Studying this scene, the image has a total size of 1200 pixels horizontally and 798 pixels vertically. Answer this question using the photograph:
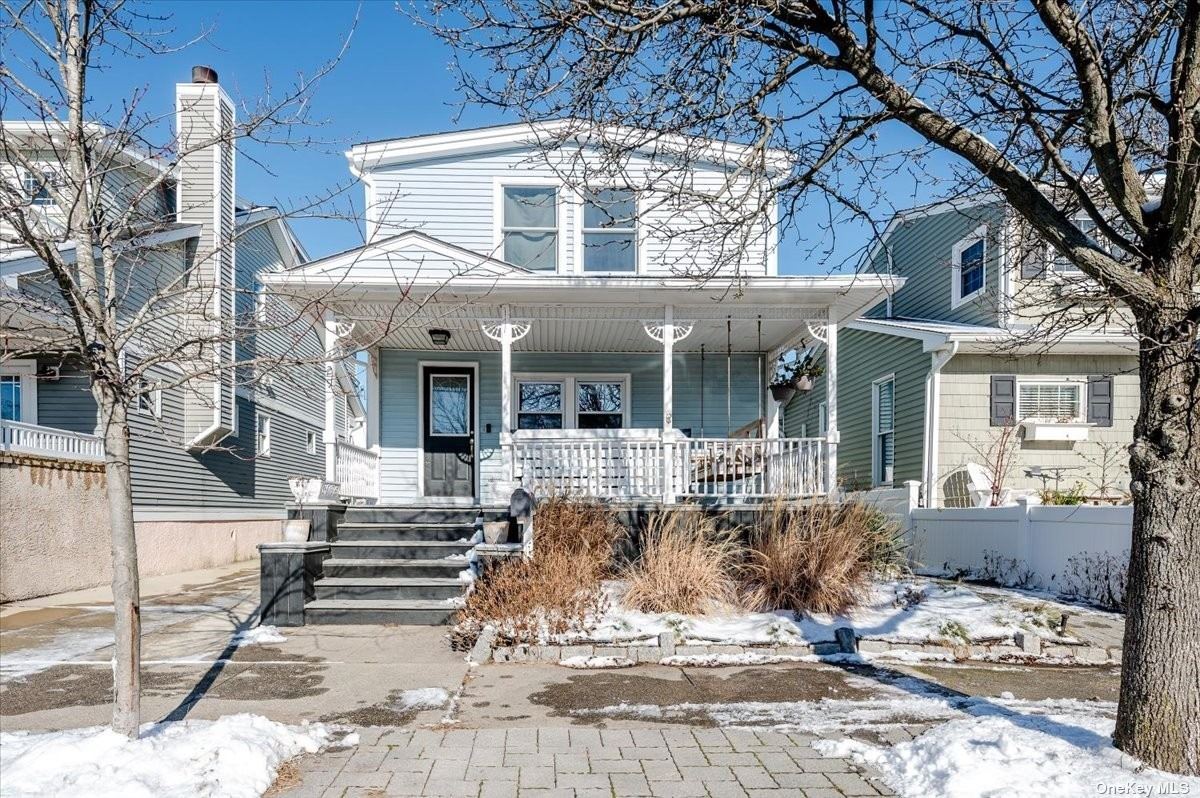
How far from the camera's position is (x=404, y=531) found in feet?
27.9

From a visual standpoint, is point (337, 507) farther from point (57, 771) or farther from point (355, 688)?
point (57, 771)

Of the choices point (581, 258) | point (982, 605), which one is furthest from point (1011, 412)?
point (581, 258)

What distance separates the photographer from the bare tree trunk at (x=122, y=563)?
132 inches

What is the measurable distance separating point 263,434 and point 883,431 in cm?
1233

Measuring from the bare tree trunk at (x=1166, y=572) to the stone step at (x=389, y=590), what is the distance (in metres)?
5.41

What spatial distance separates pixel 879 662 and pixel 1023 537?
14.6 ft

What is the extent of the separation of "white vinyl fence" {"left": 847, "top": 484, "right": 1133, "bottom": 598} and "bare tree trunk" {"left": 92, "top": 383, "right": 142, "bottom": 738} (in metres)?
7.33

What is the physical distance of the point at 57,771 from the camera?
10.4 ft

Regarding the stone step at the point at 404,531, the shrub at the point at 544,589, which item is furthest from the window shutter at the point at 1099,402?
the stone step at the point at 404,531

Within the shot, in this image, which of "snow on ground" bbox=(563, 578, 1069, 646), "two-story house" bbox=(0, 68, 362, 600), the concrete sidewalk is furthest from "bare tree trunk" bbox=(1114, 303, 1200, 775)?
"two-story house" bbox=(0, 68, 362, 600)

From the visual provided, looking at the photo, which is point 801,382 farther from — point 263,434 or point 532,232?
point 263,434

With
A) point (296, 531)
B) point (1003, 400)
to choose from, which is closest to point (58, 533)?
point (296, 531)

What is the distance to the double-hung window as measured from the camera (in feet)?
47.0

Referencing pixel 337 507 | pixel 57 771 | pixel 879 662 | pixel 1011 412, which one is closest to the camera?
pixel 57 771
